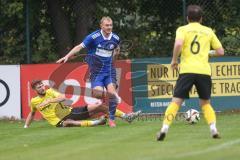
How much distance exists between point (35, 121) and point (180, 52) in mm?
7214

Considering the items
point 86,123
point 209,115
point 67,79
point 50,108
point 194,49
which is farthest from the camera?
point 67,79

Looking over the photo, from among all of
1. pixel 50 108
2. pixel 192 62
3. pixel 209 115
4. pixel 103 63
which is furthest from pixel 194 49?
pixel 50 108

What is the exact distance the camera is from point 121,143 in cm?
1135

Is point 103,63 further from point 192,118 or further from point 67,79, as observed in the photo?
point 67,79

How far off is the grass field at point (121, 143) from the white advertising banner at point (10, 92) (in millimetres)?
2734

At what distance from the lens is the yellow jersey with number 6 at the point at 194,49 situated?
11.2 m

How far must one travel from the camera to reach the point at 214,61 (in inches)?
722

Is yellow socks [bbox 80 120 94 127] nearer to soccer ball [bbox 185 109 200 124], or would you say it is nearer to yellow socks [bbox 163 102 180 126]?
soccer ball [bbox 185 109 200 124]

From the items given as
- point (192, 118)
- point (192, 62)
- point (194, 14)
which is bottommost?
point (192, 118)

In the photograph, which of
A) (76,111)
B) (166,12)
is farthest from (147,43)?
(76,111)

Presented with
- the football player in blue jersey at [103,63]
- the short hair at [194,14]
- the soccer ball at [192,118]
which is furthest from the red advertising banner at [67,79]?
the short hair at [194,14]

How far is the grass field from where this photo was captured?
9.66 m

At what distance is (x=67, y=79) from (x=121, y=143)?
23.9 ft

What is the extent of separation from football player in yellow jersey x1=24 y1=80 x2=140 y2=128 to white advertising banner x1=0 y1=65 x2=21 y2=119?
9.57ft
